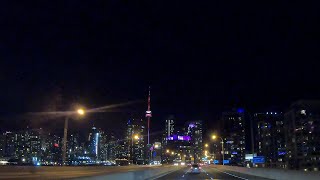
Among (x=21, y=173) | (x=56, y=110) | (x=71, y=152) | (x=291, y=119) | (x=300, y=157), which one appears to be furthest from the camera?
(x=291, y=119)

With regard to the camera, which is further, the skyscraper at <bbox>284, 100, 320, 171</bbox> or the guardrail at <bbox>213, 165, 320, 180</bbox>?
the skyscraper at <bbox>284, 100, 320, 171</bbox>

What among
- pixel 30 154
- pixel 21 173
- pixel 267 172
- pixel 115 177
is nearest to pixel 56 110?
pixel 21 173

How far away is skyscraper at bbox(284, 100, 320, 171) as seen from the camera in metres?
156

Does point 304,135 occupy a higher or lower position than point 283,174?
higher

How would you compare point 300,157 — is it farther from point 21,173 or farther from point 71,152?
point 21,173

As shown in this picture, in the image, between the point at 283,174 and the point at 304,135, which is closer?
the point at 283,174

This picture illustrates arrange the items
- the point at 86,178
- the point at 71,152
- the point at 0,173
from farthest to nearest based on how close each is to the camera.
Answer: the point at 71,152 < the point at 0,173 < the point at 86,178

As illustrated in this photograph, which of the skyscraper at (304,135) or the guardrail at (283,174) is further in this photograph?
the skyscraper at (304,135)

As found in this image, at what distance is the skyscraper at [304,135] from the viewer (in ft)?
512

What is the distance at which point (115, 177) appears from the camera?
28.5 metres

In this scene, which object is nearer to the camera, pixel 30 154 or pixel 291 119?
pixel 30 154

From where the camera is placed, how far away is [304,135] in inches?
6388

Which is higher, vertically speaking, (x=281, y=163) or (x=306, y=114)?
(x=306, y=114)

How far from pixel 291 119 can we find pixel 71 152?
309 ft
